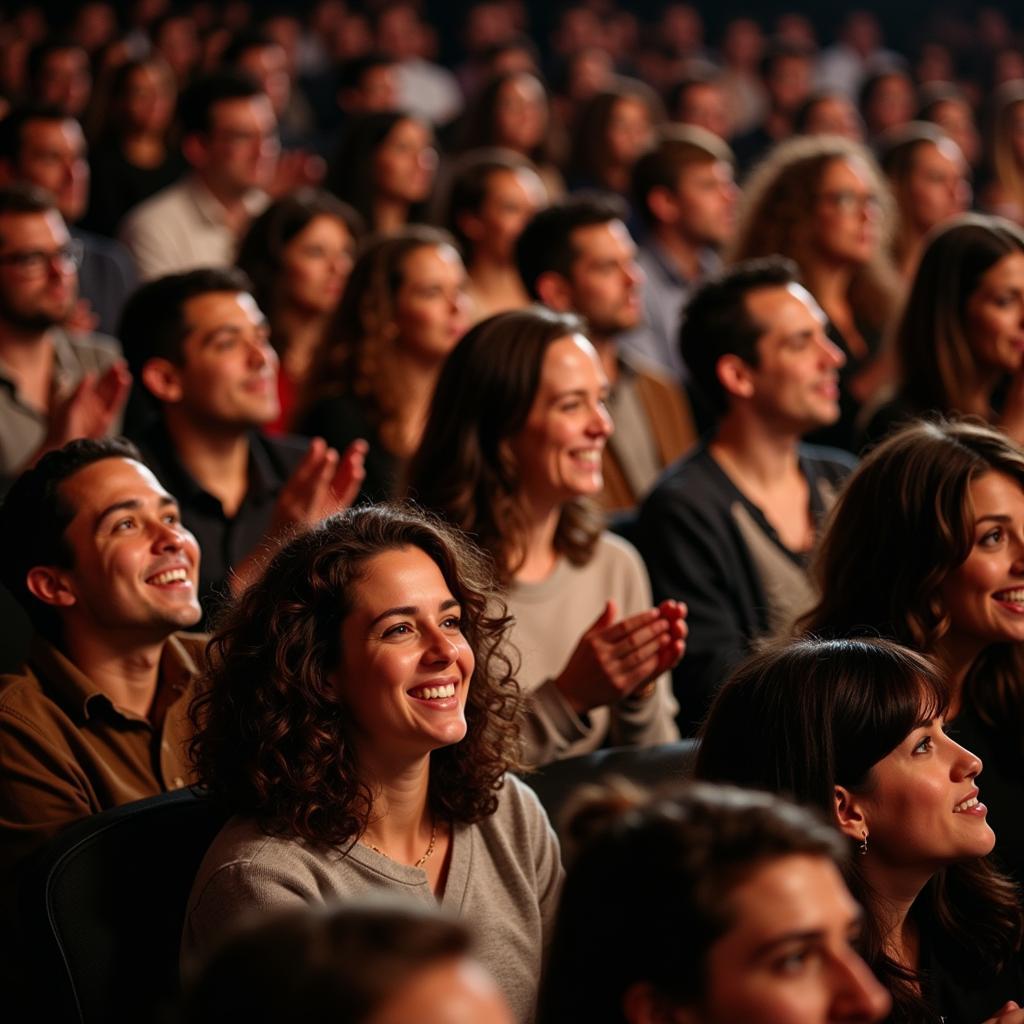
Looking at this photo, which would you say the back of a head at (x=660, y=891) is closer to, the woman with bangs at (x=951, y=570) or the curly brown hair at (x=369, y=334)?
the woman with bangs at (x=951, y=570)

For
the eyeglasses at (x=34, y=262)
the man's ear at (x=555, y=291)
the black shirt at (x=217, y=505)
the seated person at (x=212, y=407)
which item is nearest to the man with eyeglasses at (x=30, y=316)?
the eyeglasses at (x=34, y=262)

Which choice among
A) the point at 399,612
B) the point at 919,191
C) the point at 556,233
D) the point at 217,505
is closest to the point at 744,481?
the point at 217,505

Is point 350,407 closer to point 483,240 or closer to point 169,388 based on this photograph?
point 169,388

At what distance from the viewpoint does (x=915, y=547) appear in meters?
2.47

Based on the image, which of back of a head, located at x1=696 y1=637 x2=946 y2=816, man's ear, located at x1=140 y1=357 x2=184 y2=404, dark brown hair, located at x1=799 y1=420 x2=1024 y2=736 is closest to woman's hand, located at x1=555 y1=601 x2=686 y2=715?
dark brown hair, located at x1=799 y1=420 x2=1024 y2=736

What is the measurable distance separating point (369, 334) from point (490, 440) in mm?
1165

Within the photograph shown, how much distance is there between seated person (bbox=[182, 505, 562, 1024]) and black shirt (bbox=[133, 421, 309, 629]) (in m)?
1.10

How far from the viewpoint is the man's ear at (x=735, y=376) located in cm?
342

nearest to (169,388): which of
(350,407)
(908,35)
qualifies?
(350,407)

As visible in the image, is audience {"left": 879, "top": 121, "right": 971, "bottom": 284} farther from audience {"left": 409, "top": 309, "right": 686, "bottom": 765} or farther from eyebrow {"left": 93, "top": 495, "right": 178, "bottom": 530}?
eyebrow {"left": 93, "top": 495, "right": 178, "bottom": 530}

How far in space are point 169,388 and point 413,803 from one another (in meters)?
1.72

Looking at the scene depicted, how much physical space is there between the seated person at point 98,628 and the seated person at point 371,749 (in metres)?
0.24

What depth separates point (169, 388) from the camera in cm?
353

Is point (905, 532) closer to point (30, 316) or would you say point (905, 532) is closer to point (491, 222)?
point (30, 316)
